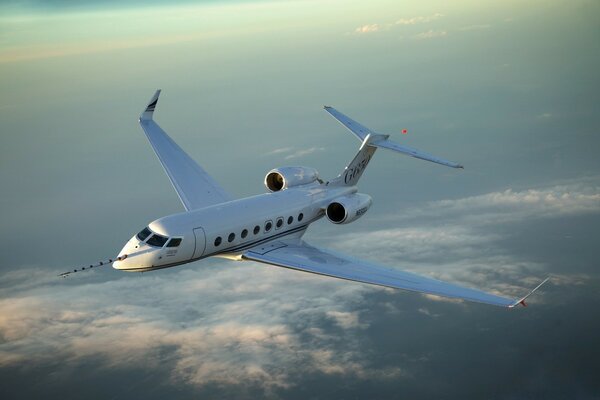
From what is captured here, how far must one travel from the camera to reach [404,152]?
4456 centimetres

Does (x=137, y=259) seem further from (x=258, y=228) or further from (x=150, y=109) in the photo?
(x=150, y=109)

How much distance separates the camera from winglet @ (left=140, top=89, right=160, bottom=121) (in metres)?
47.6

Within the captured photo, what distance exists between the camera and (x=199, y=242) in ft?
118

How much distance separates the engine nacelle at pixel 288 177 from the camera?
43.2 m

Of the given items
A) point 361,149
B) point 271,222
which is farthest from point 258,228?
point 361,149

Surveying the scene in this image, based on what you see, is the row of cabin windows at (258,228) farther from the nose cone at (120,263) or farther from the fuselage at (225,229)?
the nose cone at (120,263)

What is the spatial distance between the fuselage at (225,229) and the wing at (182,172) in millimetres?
4703

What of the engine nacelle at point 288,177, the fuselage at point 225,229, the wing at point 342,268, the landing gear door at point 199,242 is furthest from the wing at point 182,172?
the landing gear door at point 199,242

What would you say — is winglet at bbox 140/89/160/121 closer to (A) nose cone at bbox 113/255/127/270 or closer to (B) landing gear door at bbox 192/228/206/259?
(B) landing gear door at bbox 192/228/206/259

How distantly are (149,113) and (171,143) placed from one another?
9.37ft

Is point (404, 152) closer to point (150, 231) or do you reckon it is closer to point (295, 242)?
point (295, 242)

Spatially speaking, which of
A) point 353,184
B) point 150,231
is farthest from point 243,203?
point 353,184

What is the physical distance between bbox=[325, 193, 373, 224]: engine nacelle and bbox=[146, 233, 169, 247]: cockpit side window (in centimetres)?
1127

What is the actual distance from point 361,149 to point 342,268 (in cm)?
1108
